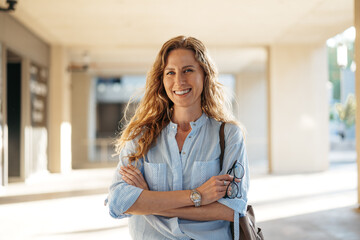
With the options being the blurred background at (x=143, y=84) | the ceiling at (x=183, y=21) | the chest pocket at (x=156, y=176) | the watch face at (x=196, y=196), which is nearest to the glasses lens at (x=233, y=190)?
the watch face at (x=196, y=196)

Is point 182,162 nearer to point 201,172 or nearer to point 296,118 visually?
point 201,172

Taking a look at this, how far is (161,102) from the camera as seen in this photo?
182 centimetres

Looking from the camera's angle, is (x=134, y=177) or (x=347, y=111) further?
(x=347, y=111)

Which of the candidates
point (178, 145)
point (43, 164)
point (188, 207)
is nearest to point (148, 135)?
point (178, 145)

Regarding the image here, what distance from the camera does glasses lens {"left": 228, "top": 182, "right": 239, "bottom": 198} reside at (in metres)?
1.54

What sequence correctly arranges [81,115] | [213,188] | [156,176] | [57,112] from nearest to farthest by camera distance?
[213,188] → [156,176] → [57,112] → [81,115]

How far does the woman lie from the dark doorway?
666 cm

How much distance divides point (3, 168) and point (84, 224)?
3113 millimetres

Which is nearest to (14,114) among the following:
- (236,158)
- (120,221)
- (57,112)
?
(57,112)

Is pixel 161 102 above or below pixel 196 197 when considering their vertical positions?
above

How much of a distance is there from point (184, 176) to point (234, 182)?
0.20m

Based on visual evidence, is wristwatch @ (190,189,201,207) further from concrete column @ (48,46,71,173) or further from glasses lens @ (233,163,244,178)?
concrete column @ (48,46,71,173)

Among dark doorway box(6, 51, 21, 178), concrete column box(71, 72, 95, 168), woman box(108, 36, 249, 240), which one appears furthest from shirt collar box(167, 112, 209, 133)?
concrete column box(71, 72, 95, 168)

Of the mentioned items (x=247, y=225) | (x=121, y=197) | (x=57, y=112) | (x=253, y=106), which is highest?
(x=253, y=106)
